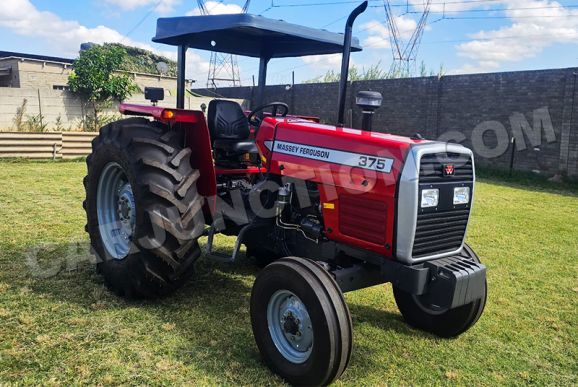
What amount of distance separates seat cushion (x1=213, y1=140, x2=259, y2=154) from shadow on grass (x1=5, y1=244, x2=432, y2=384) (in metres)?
1.16

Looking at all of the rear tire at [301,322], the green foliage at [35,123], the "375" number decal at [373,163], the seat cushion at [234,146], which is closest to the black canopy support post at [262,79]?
the seat cushion at [234,146]

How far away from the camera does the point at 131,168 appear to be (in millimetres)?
3740

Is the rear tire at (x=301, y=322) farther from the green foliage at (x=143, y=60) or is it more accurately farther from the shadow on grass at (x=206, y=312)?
the green foliage at (x=143, y=60)

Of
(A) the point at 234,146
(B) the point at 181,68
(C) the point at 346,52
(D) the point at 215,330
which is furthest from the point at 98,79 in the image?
(D) the point at 215,330

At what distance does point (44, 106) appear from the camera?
13.8 meters

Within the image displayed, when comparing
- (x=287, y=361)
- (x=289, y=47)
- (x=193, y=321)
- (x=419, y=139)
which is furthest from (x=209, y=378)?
(x=289, y=47)

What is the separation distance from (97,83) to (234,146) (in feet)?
39.2

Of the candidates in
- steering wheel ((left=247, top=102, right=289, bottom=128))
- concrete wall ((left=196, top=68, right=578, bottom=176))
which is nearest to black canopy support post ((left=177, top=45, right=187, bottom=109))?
steering wheel ((left=247, top=102, right=289, bottom=128))

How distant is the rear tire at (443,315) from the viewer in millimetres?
3441

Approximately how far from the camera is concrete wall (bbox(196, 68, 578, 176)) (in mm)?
11922

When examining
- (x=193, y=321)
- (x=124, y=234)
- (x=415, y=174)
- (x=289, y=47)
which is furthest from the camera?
(x=289, y=47)

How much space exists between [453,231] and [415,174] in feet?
1.89

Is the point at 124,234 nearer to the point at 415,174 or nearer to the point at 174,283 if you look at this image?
the point at 174,283

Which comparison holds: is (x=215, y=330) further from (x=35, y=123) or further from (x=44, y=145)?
(x=35, y=123)
